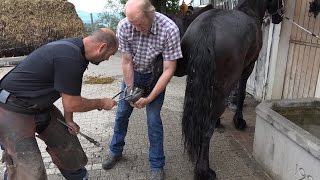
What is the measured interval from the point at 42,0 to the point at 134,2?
7892 millimetres

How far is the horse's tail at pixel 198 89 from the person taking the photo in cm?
259

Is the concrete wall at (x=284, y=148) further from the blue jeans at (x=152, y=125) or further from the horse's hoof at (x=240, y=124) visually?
the blue jeans at (x=152, y=125)

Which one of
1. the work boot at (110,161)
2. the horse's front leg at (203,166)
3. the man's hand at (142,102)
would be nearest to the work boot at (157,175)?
the horse's front leg at (203,166)

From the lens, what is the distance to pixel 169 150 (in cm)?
360

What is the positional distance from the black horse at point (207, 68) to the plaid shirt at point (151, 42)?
18 centimetres

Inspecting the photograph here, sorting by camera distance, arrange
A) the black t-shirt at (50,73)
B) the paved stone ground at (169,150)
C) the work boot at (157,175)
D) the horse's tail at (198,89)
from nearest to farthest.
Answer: the black t-shirt at (50,73), the horse's tail at (198,89), the work boot at (157,175), the paved stone ground at (169,150)

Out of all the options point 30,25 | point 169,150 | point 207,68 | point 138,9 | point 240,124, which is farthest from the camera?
point 30,25

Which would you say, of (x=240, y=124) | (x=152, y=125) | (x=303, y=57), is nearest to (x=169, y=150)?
(x=152, y=125)

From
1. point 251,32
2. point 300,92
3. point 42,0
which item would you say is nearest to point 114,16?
point 42,0

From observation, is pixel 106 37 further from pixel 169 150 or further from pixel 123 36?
pixel 169 150

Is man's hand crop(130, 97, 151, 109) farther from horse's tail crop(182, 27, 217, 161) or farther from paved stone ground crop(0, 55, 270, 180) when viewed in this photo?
paved stone ground crop(0, 55, 270, 180)

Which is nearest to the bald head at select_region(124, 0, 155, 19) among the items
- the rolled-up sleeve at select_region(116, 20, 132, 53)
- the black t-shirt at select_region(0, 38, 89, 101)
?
the rolled-up sleeve at select_region(116, 20, 132, 53)

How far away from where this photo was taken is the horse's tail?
102 inches

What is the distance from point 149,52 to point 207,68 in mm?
509
